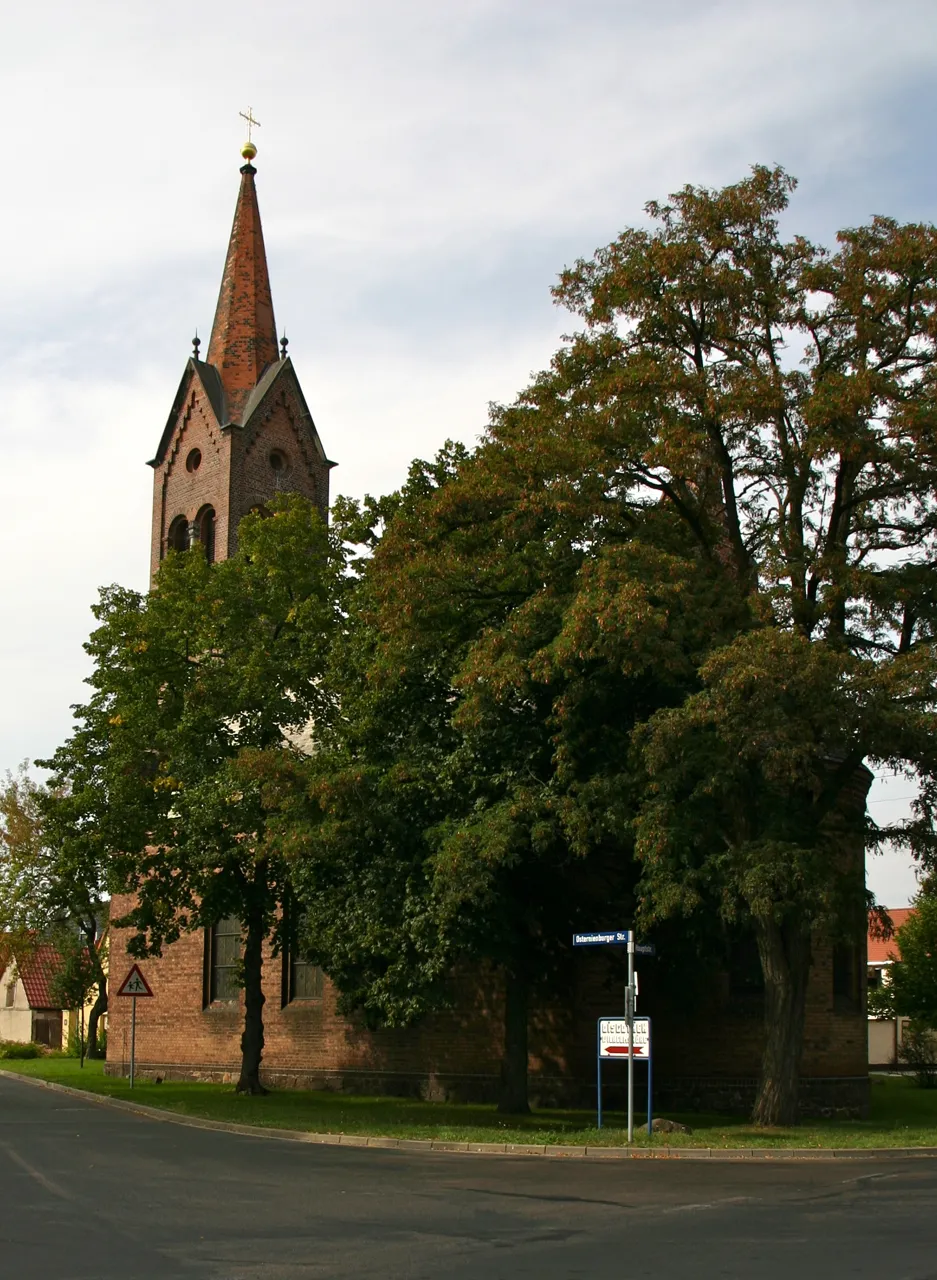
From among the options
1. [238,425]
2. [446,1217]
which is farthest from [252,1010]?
[238,425]

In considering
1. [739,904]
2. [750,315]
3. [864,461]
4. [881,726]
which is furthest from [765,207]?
[739,904]

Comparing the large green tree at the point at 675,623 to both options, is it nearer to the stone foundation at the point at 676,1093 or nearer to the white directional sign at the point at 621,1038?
the white directional sign at the point at 621,1038

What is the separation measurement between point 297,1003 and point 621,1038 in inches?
689

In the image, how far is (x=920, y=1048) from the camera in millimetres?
46188

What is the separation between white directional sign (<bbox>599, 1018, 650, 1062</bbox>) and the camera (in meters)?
19.6

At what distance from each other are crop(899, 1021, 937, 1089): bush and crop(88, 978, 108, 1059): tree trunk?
98.4 ft

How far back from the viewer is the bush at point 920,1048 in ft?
141

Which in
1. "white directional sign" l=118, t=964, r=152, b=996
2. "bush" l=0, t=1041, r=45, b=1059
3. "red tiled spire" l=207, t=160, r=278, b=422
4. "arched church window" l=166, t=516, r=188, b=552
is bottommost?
"bush" l=0, t=1041, r=45, b=1059

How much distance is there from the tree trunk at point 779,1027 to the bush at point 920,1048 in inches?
895

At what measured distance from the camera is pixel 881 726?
19.4 m

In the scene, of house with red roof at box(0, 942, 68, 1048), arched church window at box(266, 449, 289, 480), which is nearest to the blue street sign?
arched church window at box(266, 449, 289, 480)

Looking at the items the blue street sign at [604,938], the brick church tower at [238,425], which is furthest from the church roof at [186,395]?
the blue street sign at [604,938]

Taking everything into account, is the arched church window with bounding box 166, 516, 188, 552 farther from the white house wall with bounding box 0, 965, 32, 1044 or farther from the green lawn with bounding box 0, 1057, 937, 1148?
the white house wall with bounding box 0, 965, 32, 1044

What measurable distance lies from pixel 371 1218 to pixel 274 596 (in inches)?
715
